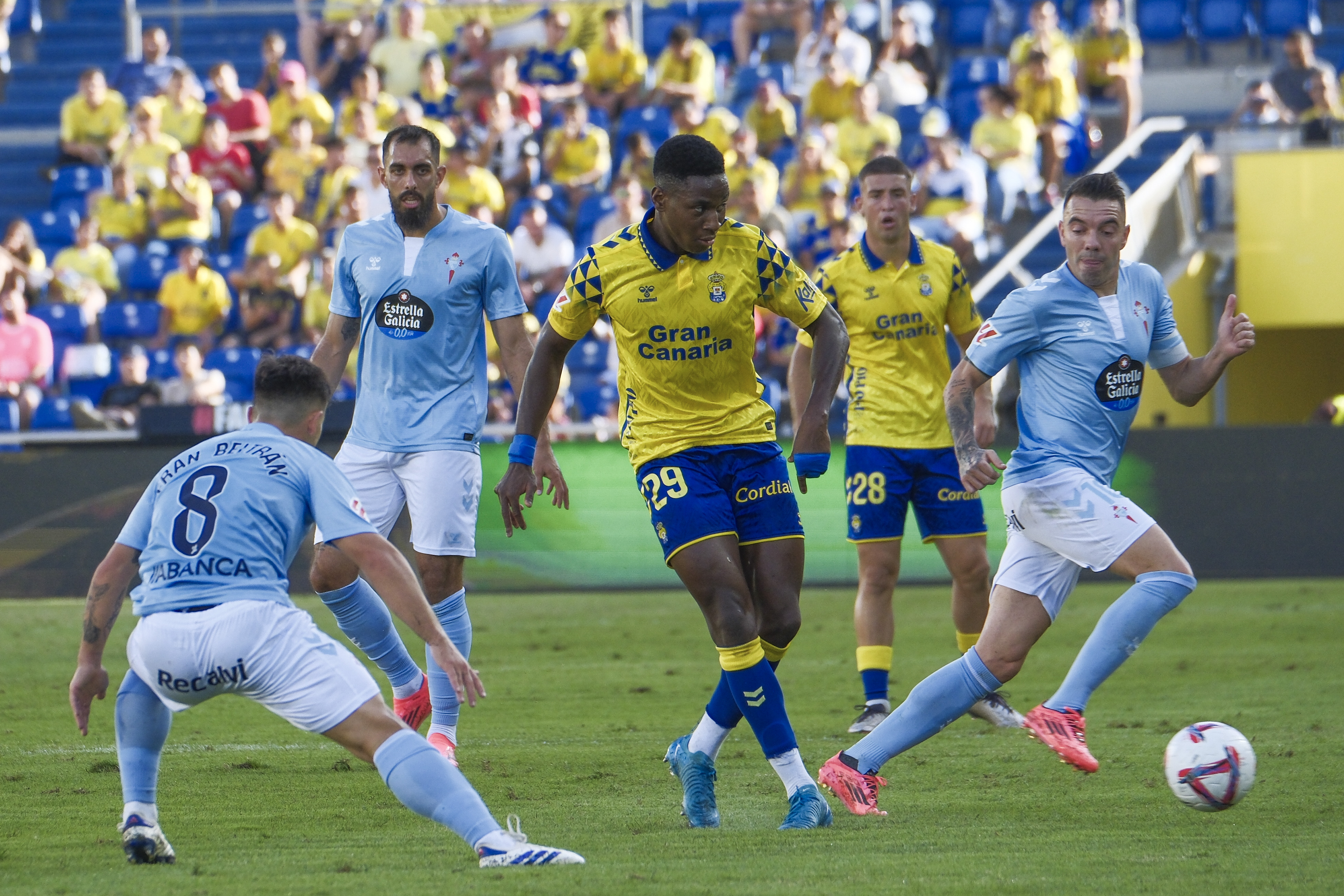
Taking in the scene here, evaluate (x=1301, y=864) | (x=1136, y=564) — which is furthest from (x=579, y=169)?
(x=1301, y=864)

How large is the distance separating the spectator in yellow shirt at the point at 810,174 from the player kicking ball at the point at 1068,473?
10.9 meters

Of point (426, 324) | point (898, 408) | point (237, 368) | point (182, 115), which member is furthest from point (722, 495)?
point (182, 115)

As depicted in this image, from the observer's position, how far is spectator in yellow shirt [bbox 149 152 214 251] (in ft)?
61.0

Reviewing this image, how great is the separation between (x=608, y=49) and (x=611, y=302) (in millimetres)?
14332

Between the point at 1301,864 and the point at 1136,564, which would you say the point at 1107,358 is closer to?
the point at 1136,564

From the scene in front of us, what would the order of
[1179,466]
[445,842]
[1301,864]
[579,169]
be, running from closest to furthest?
[1301,864]
[445,842]
[1179,466]
[579,169]

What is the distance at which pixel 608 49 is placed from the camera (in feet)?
64.1

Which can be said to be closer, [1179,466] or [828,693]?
[828,693]

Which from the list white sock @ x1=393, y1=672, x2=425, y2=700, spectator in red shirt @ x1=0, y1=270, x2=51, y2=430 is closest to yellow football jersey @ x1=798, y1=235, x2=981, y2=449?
white sock @ x1=393, y1=672, x2=425, y2=700

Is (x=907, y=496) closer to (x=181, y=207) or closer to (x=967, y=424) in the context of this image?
(x=967, y=424)

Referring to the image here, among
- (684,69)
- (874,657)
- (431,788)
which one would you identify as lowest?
(874,657)

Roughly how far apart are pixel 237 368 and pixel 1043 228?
7959 mm

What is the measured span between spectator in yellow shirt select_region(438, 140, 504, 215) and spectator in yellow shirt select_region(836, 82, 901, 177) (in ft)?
11.9

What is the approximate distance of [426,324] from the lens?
7008 mm
